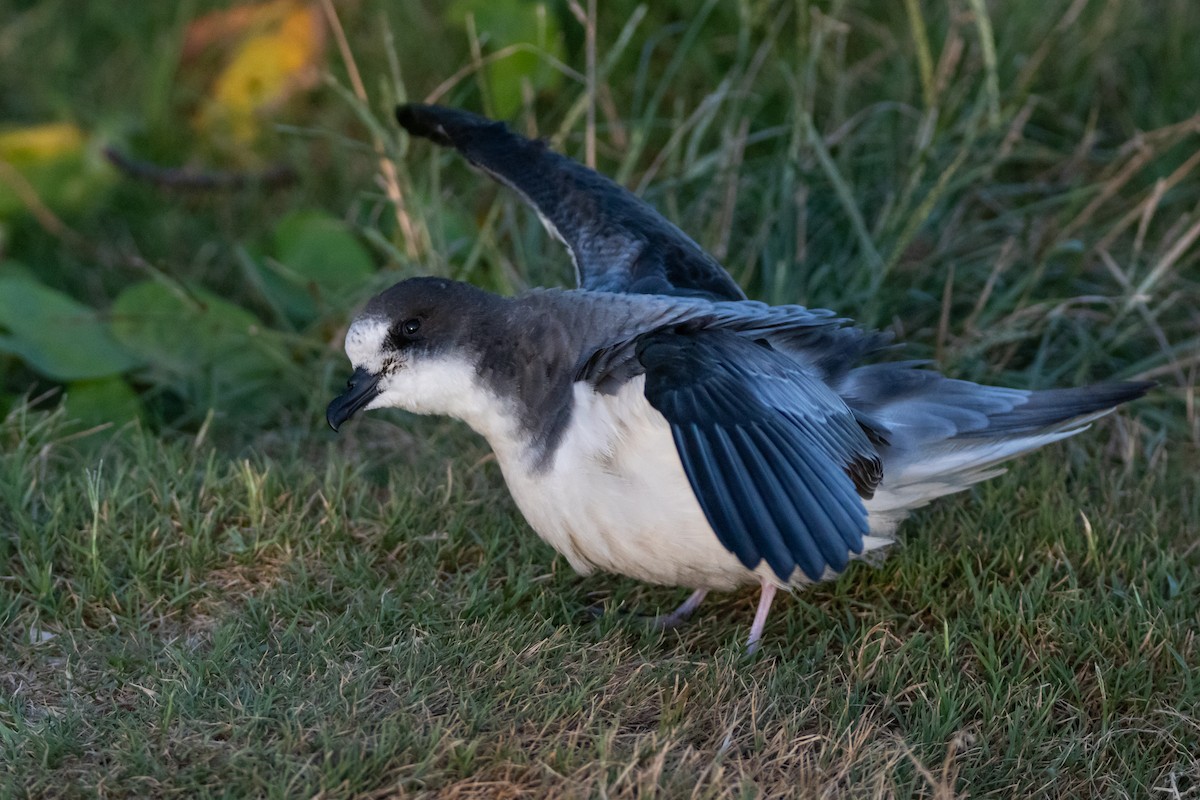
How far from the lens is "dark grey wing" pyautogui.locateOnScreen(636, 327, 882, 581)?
290 centimetres

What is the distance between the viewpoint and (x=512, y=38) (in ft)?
17.6

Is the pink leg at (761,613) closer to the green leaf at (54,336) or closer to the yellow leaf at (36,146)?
the green leaf at (54,336)

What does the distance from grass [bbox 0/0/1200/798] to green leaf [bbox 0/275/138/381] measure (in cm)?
19

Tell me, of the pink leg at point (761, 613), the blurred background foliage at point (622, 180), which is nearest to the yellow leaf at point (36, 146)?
the blurred background foliage at point (622, 180)

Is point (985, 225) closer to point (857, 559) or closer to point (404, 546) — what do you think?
point (857, 559)

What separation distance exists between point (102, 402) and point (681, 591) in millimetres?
2182

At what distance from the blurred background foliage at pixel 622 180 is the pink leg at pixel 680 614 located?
137 cm

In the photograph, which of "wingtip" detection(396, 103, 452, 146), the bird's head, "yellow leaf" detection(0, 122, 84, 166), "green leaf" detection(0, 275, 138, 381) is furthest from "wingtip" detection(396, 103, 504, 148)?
"yellow leaf" detection(0, 122, 84, 166)

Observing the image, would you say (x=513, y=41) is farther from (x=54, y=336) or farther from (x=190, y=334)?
(x=54, y=336)

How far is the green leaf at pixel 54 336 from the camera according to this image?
460cm

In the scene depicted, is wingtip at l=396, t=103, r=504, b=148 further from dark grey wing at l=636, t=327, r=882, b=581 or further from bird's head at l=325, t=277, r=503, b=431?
dark grey wing at l=636, t=327, r=882, b=581

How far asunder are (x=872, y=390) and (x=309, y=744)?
1.79m

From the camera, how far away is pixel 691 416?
301cm

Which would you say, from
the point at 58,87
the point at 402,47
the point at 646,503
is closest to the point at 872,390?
the point at 646,503
